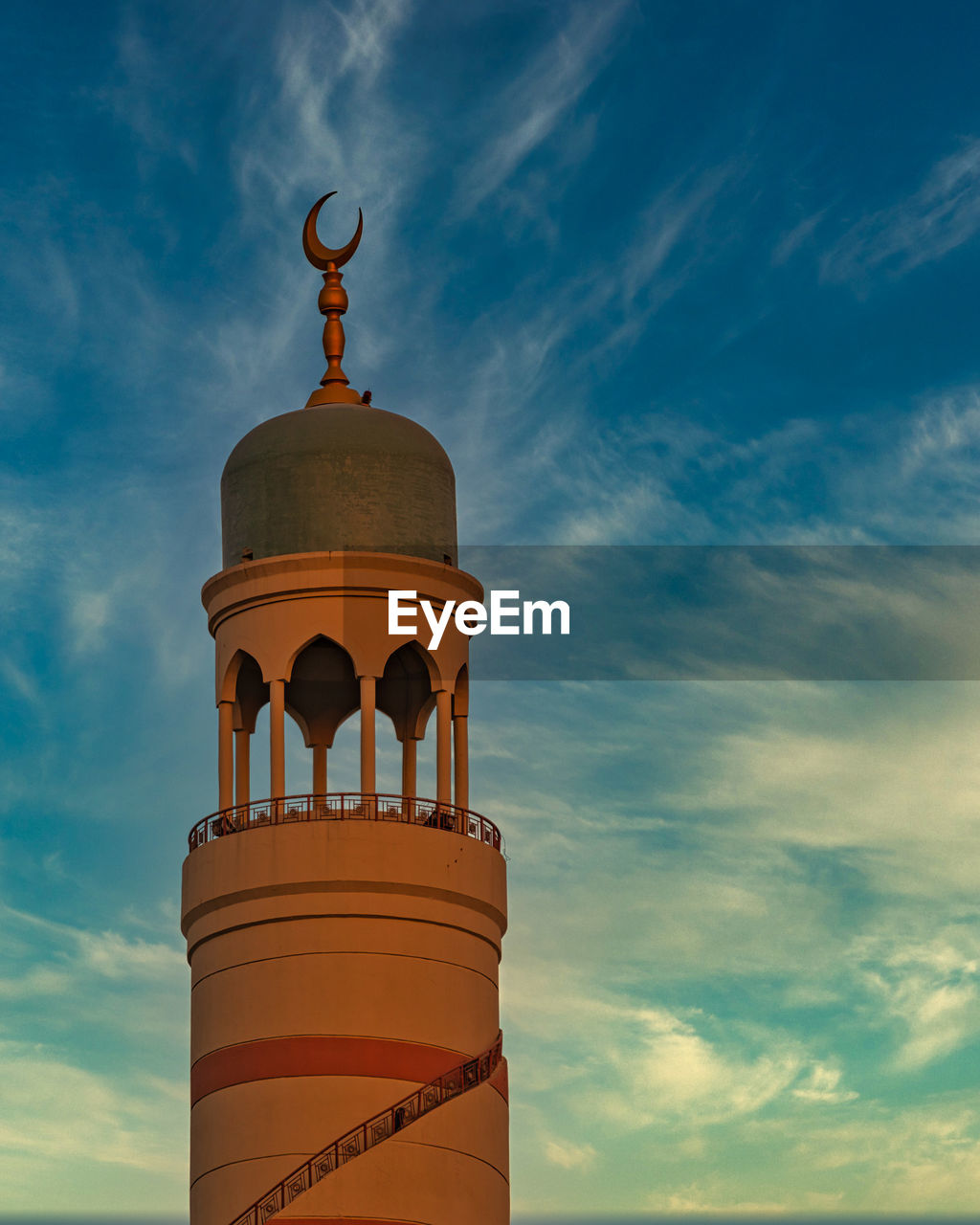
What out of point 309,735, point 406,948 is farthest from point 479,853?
point 309,735

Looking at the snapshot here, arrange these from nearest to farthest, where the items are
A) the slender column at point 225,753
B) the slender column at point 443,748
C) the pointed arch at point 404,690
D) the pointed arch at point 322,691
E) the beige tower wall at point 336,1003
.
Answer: the beige tower wall at point 336,1003, the slender column at point 443,748, the slender column at point 225,753, the pointed arch at point 322,691, the pointed arch at point 404,690

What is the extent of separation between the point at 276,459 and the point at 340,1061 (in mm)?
17355

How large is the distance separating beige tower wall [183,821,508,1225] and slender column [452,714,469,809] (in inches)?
69.6

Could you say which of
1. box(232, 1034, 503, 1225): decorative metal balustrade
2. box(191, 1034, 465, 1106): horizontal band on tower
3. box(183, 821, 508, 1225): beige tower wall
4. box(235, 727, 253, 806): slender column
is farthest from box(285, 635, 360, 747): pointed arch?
box(232, 1034, 503, 1225): decorative metal balustrade

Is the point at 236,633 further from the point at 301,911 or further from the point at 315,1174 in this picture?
the point at 315,1174

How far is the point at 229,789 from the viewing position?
8119cm

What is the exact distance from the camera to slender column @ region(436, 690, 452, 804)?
8100 cm

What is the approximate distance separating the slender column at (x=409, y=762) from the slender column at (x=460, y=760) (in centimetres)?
316

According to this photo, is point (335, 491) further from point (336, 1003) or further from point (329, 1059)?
point (329, 1059)

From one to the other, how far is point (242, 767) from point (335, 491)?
8.15 metres

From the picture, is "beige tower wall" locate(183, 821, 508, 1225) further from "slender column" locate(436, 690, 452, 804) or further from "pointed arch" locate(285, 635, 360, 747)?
"pointed arch" locate(285, 635, 360, 747)

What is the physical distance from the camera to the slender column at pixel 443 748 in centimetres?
8100

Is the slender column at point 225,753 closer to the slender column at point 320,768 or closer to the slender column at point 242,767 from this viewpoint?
the slender column at point 242,767

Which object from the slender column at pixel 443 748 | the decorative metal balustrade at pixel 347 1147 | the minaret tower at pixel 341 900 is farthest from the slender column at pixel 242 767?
the decorative metal balustrade at pixel 347 1147
